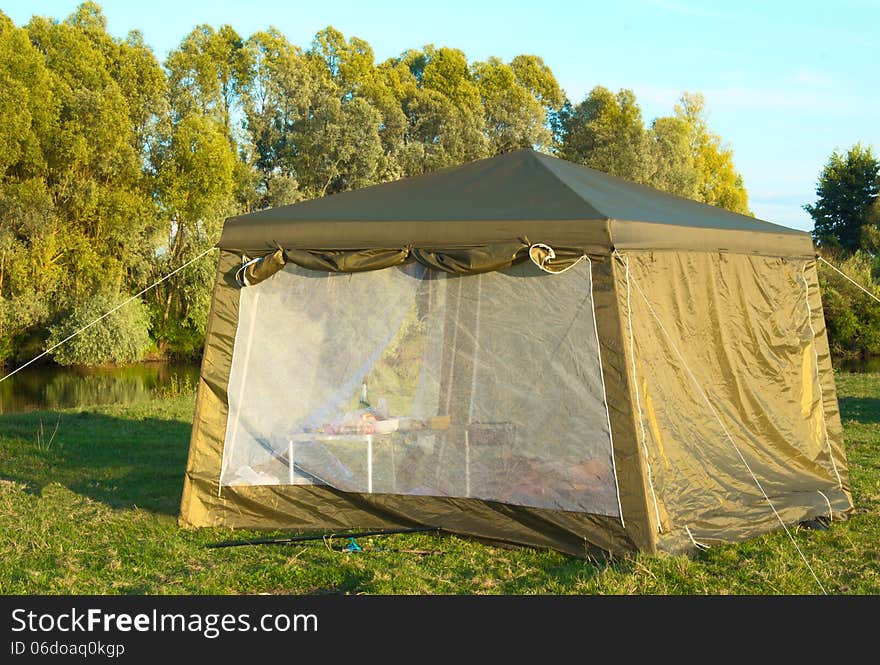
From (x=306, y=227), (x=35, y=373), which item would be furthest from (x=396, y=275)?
(x=35, y=373)

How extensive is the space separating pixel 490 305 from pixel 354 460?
1215mm

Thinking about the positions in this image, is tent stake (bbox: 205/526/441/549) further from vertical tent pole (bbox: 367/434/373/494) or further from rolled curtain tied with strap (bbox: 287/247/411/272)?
rolled curtain tied with strap (bbox: 287/247/411/272)

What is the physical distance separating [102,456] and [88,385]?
10.0 meters

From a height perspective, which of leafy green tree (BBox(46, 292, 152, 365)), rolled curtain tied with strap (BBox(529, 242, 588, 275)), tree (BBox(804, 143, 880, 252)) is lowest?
rolled curtain tied with strap (BBox(529, 242, 588, 275))

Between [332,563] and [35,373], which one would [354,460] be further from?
[35,373]

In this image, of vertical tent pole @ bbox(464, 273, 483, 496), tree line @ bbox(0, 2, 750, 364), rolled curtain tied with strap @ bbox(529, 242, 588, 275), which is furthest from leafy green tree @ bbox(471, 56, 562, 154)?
rolled curtain tied with strap @ bbox(529, 242, 588, 275)

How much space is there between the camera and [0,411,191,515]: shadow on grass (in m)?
6.64

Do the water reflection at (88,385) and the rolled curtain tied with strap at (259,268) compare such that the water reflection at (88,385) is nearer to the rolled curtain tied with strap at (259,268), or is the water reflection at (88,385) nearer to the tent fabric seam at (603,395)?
the rolled curtain tied with strap at (259,268)

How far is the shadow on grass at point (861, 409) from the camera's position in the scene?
9.80 m

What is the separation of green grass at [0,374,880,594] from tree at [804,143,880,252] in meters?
24.9

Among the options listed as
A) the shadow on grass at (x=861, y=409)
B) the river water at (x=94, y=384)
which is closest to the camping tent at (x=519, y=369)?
the shadow on grass at (x=861, y=409)

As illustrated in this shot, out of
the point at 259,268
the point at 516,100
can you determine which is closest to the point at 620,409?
the point at 259,268

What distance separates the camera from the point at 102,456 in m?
8.14

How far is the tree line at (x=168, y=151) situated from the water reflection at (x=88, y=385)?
1.64 ft
